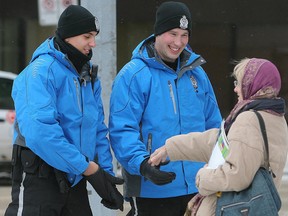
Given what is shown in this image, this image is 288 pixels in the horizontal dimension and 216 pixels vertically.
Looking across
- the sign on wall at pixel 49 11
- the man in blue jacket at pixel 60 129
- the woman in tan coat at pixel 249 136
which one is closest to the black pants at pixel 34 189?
the man in blue jacket at pixel 60 129

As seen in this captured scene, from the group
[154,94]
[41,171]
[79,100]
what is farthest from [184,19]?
[41,171]

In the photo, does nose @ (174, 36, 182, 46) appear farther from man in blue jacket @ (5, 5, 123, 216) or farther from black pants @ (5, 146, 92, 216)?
black pants @ (5, 146, 92, 216)

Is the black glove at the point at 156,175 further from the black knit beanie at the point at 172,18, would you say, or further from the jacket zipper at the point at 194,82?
the black knit beanie at the point at 172,18

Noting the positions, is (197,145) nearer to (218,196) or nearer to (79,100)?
(218,196)

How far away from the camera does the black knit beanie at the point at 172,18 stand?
16.6 feet

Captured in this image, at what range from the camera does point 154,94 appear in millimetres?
4988

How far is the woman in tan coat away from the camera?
3.96m

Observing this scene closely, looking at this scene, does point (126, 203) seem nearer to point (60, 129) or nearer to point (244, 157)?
point (60, 129)

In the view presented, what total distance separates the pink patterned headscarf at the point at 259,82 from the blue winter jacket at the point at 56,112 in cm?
93

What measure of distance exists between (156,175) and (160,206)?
418 mm

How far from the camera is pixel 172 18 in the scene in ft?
16.6

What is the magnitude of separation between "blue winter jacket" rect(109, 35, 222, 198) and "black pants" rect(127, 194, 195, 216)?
4 cm

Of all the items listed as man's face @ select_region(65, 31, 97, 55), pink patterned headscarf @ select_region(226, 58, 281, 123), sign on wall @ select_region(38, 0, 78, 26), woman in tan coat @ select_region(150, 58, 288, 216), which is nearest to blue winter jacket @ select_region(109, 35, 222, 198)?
man's face @ select_region(65, 31, 97, 55)

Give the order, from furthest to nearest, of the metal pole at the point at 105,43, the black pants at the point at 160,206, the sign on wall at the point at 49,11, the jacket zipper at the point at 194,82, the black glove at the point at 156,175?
the sign on wall at the point at 49,11, the metal pole at the point at 105,43, the jacket zipper at the point at 194,82, the black pants at the point at 160,206, the black glove at the point at 156,175
